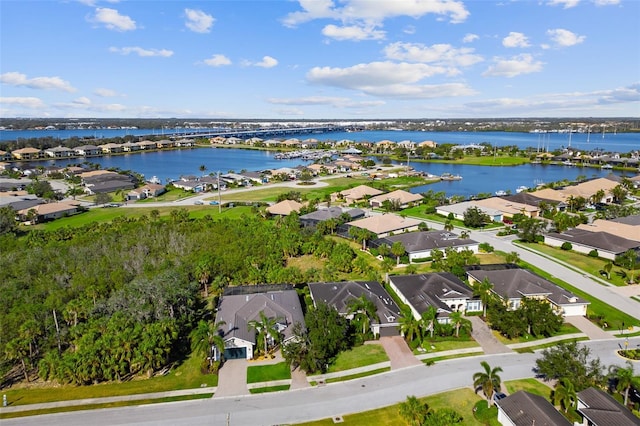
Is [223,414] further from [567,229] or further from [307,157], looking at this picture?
[307,157]

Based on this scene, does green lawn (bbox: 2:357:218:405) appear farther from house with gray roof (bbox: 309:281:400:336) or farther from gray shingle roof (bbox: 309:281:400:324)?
gray shingle roof (bbox: 309:281:400:324)

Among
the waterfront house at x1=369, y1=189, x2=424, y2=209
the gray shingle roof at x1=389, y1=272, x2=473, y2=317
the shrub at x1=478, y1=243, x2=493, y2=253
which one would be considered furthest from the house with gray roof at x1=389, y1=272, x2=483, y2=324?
the waterfront house at x1=369, y1=189, x2=424, y2=209

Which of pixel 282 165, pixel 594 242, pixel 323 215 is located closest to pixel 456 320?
pixel 594 242

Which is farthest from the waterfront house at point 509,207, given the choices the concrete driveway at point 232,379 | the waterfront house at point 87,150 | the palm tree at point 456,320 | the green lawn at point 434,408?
the waterfront house at point 87,150

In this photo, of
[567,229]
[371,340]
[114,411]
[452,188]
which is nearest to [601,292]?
[567,229]

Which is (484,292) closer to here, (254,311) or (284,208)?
A: (254,311)

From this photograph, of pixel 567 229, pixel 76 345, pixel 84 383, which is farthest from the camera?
pixel 567 229

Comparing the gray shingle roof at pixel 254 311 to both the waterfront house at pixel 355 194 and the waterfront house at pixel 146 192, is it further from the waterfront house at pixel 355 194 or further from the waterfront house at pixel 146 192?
the waterfront house at pixel 146 192
